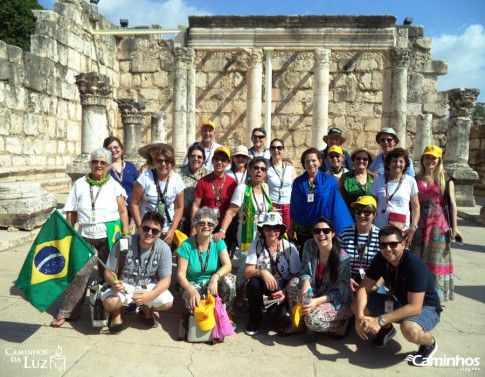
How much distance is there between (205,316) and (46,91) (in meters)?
12.1

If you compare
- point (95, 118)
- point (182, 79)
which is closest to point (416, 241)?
point (95, 118)

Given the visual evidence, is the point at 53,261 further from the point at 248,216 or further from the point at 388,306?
the point at 388,306

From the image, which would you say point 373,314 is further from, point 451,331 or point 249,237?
point 249,237

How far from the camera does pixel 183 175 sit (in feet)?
18.8

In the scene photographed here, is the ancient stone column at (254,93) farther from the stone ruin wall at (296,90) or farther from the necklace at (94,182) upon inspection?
the necklace at (94,182)

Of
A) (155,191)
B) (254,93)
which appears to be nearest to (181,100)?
(254,93)

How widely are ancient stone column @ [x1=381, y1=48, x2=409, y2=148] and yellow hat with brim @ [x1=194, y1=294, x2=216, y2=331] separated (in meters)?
11.0

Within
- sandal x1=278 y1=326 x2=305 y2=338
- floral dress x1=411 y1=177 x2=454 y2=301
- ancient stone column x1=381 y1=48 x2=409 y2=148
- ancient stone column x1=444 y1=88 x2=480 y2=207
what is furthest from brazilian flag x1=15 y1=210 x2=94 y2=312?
ancient stone column x1=444 y1=88 x2=480 y2=207

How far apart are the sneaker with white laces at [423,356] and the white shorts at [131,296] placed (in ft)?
7.67

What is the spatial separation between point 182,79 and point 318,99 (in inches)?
179

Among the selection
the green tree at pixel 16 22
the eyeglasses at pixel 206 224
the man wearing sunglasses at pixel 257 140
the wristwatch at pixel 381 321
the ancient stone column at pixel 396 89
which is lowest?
the wristwatch at pixel 381 321

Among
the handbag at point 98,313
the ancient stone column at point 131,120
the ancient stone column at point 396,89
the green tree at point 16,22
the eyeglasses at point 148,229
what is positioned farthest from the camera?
the green tree at point 16,22

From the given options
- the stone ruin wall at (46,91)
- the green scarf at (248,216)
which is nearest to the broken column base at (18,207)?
the stone ruin wall at (46,91)

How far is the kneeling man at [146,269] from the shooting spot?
430 cm
